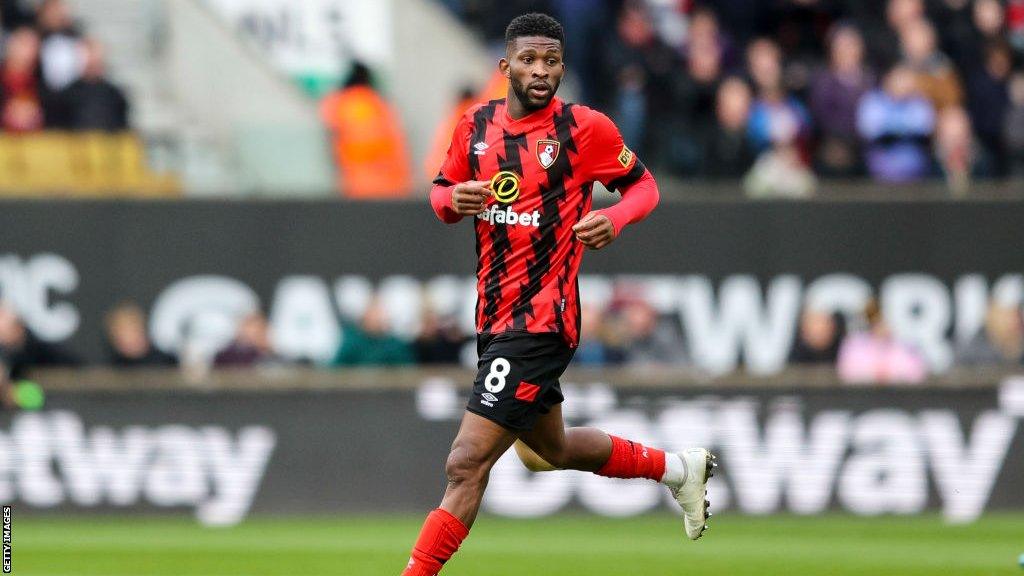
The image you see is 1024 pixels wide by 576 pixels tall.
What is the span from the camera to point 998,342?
14812 millimetres

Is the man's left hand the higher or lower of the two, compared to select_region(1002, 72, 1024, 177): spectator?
lower

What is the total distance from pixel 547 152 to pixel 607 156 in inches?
12.5

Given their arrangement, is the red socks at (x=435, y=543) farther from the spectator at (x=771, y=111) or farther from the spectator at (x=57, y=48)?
the spectator at (x=57, y=48)

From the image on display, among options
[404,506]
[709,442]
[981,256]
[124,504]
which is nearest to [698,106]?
[981,256]

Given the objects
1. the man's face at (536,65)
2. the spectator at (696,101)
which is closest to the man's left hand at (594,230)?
the man's face at (536,65)

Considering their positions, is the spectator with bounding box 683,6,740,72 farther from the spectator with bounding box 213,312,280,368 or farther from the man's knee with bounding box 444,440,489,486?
the man's knee with bounding box 444,440,489,486

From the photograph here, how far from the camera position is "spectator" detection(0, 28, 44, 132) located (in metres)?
15.6

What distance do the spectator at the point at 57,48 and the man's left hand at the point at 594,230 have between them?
899 centimetres

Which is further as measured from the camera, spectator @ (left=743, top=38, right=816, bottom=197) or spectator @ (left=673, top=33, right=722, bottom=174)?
spectator @ (left=673, top=33, right=722, bottom=174)

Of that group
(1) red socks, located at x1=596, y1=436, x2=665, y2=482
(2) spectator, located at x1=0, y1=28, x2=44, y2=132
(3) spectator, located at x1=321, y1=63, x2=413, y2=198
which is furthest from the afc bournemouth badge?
(2) spectator, located at x1=0, y1=28, x2=44, y2=132

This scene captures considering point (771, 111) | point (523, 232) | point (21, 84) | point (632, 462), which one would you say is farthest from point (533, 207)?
point (21, 84)

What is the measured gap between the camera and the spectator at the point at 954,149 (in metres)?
15.6

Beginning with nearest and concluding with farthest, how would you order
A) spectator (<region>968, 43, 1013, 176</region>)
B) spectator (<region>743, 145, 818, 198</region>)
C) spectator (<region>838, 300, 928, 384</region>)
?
spectator (<region>838, 300, 928, 384</region>), spectator (<region>743, 145, 818, 198</region>), spectator (<region>968, 43, 1013, 176</region>)

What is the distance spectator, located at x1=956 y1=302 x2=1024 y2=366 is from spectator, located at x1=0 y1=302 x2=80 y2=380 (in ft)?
24.0
